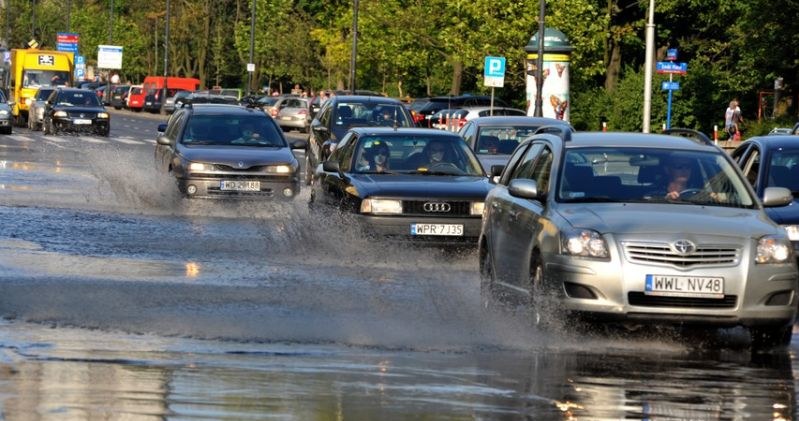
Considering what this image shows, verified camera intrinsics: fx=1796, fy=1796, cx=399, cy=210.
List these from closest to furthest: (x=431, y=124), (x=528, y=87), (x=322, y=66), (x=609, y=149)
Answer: (x=609, y=149) → (x=528, y=87) → (x=431, y=124) → (x=322, y=66)

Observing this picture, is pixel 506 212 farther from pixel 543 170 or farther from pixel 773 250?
pixel 773 250

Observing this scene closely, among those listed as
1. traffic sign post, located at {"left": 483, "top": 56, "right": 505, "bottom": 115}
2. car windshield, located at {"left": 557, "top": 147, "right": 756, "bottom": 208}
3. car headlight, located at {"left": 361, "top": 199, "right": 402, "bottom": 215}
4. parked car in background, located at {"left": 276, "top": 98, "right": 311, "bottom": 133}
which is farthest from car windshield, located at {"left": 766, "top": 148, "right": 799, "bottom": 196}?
parked car in background, located at {"left": 276, "top": 98, "right": 311, "bottom": 133}

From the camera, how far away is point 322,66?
94625 millimetres

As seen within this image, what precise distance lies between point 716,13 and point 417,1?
1509 centimetres

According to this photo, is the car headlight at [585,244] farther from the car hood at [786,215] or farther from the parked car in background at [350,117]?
the parked car in background at [350,117]

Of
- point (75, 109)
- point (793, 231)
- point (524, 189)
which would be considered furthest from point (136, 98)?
point (524, 189)

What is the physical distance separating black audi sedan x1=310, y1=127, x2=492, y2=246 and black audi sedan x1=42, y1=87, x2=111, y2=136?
109 ft

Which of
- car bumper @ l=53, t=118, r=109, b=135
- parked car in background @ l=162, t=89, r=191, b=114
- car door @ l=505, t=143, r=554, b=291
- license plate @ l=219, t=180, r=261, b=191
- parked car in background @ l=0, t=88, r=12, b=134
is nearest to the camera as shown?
car door @ l=505, t=143, r=554, b=291

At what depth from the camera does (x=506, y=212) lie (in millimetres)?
12812

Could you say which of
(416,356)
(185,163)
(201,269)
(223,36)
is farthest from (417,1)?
(416,356)

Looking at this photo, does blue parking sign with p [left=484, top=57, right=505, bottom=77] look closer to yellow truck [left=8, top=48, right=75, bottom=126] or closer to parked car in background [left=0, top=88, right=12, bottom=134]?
parked car in background [left=0, top=88, right=12, bottom=134]

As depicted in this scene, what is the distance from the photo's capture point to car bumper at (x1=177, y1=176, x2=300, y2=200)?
75.9ft

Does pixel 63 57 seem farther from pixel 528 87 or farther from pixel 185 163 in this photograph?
pixel 185 163

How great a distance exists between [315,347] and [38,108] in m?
47.7
